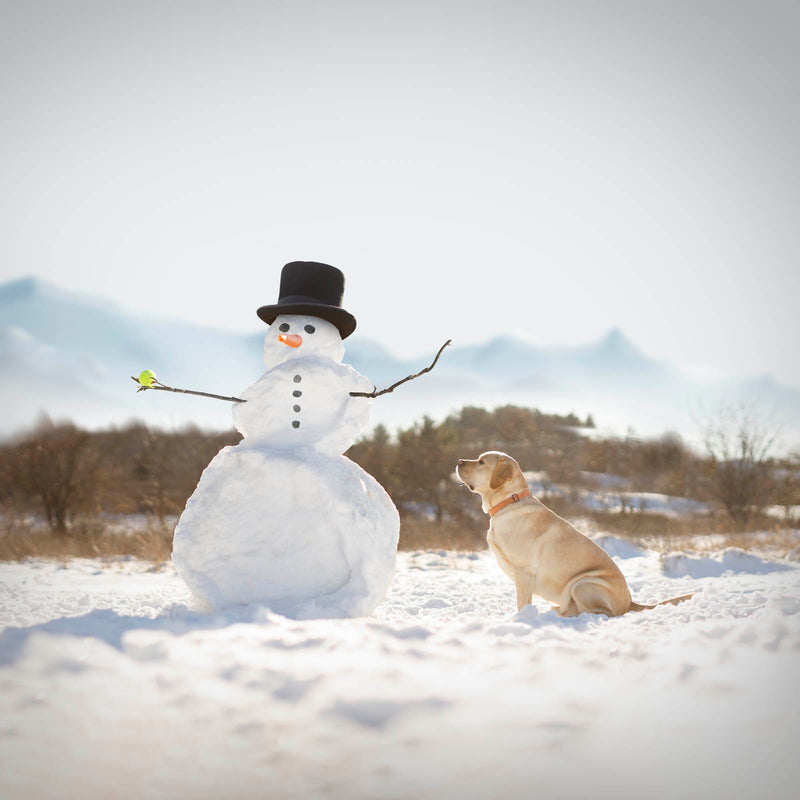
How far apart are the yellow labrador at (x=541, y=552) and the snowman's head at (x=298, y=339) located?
1.44m

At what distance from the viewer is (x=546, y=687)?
2.15 meters

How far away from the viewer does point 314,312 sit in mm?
4570

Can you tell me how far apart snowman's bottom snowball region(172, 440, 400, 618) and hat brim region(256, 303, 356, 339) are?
3.74 feet

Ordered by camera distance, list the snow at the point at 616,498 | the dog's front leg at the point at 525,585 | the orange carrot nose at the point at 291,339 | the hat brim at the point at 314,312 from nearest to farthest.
Answer: the dog's front leg at the point at 525,585
the orange carrot nose at the point at 291,339
the hat brim at the point at 314,312
the snow at the point at 616,498

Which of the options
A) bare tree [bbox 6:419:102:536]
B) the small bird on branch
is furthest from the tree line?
the small bird on branch

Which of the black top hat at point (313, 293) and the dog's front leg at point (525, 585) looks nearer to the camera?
the dog's front leg at point (525, 585)

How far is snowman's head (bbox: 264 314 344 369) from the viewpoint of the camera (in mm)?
4512

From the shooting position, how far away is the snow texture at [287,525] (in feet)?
12.9

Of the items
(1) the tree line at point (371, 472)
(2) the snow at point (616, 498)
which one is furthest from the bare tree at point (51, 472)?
(2) the snow at point (616, 498)

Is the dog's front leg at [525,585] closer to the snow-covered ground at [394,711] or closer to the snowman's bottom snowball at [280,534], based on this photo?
the snowman's bottom snowball at [280,534]

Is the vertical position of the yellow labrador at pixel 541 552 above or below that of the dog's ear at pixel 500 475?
below

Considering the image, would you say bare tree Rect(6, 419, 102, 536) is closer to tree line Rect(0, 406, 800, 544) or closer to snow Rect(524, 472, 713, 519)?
tree line Rect(0, 406, 800, 544)

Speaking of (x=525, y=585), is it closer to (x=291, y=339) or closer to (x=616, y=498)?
(x=291, y=339)

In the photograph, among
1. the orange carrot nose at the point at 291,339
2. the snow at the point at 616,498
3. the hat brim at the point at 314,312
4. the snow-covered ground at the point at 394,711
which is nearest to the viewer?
the snow-covered ground at the point at 394,711
